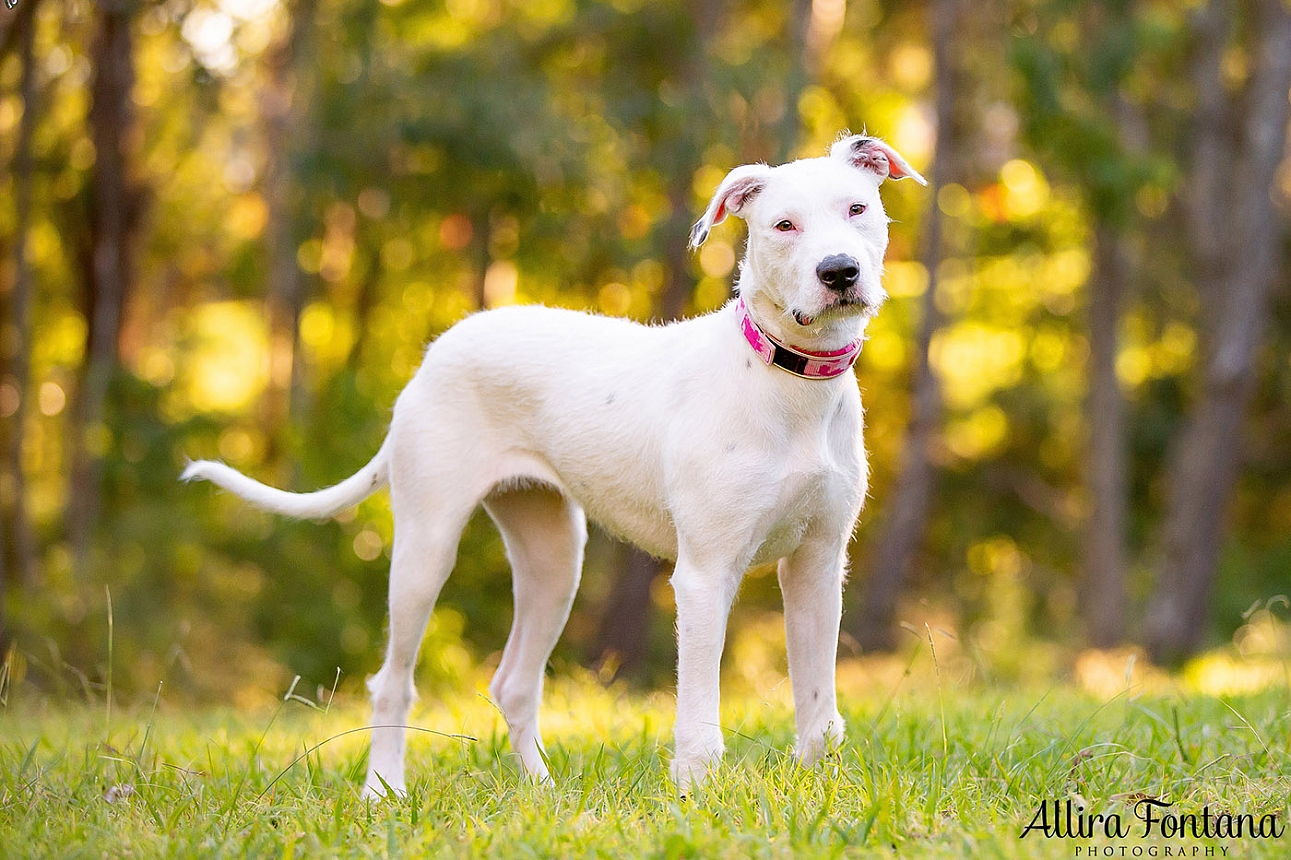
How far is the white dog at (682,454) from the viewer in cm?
426

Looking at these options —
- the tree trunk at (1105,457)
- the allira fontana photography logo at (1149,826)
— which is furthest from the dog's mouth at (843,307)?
the tree trunk at (1105,457)

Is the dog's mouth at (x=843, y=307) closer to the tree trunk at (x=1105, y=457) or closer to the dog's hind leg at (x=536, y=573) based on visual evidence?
the dog's hind leg at (x=536, y=573)

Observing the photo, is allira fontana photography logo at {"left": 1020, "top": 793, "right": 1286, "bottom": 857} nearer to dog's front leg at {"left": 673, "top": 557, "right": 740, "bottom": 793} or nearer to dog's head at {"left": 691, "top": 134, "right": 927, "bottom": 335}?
dog's front leg at {"left": 673, "top": 557, "right": 740, "bottom": 793}

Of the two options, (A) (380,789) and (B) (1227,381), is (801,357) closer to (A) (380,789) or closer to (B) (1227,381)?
(A) (380,789)

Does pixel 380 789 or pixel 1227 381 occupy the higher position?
pixel 1227 381

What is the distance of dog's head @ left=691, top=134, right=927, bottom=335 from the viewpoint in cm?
402

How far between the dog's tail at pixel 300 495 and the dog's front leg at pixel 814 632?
1867 millimetres

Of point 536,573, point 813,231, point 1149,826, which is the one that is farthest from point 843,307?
point 536,573

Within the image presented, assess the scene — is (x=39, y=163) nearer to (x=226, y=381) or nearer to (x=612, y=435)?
(x=226, y=381)

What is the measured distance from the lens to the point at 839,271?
13.0 feet

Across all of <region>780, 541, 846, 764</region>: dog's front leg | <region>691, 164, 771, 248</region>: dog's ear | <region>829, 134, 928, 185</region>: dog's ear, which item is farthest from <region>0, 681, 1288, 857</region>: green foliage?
<region>829, 134, 928, 185</region>: dog's ear

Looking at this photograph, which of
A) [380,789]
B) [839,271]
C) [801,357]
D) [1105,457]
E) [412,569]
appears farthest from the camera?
[1105,457]

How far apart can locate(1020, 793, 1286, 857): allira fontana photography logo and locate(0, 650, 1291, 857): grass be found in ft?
0.06

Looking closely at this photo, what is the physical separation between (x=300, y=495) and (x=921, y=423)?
42.9ft
